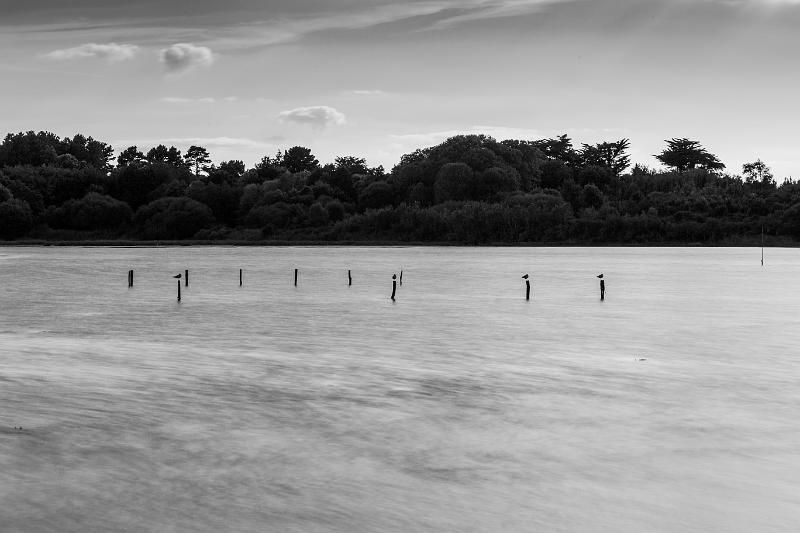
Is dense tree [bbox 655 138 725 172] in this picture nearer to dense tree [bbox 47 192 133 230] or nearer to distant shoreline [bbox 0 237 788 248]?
distant shoreline [bbox 0 237 788 248]

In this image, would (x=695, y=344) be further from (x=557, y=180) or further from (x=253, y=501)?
(x=557, y=180)

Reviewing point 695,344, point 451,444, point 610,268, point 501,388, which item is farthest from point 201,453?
point 610,268

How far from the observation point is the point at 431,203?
158 meters

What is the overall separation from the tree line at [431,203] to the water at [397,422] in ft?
344

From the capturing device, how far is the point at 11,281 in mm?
69812

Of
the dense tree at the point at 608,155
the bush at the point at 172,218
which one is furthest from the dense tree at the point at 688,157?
the bush at the point at 172,218

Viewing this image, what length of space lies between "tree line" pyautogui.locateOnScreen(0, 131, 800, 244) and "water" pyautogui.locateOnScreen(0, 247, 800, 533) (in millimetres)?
104740

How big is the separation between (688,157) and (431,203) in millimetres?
59889

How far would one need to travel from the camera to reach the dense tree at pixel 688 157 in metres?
187

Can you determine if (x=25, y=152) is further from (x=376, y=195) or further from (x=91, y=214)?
(x=376, y=195)

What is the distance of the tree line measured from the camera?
148625mm

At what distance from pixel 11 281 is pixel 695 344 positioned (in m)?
51.9

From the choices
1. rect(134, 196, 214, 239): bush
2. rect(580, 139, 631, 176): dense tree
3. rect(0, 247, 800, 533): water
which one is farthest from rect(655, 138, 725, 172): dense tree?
rect(0, 247, 800, 533): water

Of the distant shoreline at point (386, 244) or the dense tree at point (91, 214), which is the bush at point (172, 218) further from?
the dense tree at point (91, 214)
